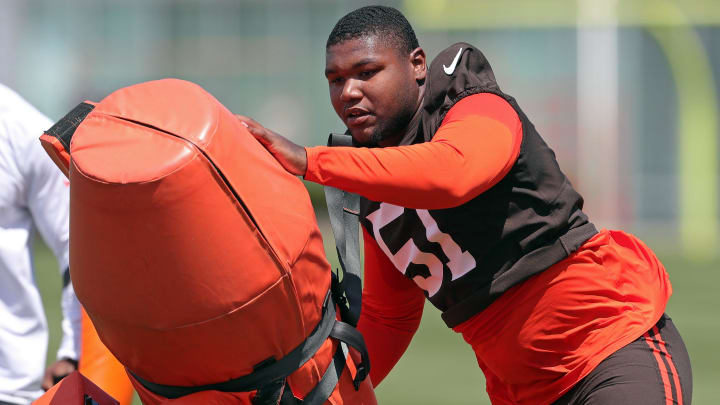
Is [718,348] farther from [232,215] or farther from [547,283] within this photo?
[232,215]

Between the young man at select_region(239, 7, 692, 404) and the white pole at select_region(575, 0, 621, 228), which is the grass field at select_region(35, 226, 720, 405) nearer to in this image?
the young man at select_region(239, 7, 692, 404)

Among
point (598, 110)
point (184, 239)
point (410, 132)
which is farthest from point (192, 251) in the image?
point (598, 110)

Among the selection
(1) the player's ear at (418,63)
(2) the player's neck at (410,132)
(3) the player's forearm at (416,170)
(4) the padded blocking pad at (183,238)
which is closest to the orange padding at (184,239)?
(4) the padded blocking pad at (183,238)

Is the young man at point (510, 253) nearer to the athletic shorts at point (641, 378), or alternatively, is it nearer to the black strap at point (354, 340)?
the athletic shorts at point (641, 378)

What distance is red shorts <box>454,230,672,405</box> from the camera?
120 inches

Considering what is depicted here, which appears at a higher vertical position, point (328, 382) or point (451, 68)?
point (451, 68)

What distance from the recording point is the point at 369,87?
2938 millimetres

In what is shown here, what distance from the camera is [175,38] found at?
24609 mm

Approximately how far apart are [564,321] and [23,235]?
189cm

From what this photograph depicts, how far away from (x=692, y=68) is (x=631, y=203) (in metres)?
3.22

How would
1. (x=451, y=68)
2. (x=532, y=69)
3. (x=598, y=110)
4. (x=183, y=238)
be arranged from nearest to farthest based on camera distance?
(x=183, y=238), (x=451, y=68), (x=598, y=110), (x=532, y=69)

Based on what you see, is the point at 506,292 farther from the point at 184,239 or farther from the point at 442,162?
the point at 184,239

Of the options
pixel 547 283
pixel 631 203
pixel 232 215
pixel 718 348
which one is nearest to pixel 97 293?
pixel 232 215

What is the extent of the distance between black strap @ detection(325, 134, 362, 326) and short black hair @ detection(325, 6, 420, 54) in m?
0.32
